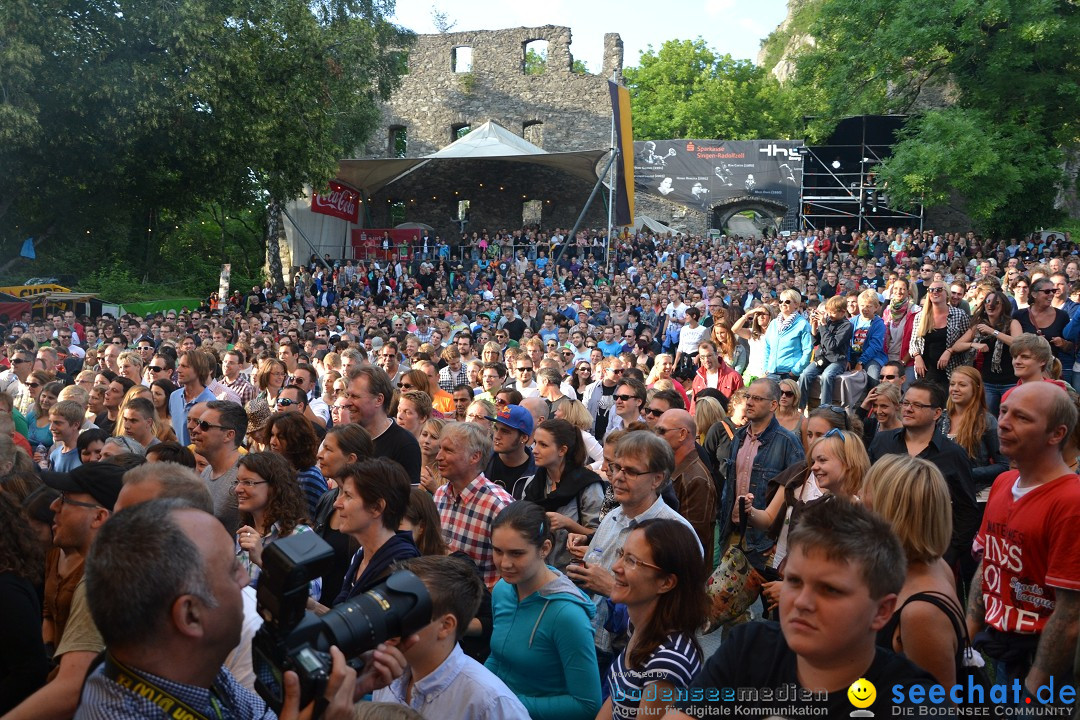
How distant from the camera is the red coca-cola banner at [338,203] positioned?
30.1 meters

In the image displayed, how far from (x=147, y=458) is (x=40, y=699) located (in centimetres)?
238

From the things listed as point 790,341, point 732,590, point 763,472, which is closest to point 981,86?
point 790,341

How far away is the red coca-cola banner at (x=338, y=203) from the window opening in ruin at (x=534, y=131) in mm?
8397

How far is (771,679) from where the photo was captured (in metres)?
2.14

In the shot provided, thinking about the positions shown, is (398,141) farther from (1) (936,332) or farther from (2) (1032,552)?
(2) (1032,552)

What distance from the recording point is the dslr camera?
175 cm

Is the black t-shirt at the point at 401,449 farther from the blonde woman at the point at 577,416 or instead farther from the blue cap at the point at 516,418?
the blonde woman at the point at 577,416

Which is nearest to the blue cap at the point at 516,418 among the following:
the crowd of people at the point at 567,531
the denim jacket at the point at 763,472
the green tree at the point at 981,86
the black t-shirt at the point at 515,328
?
the crowd of people at the point at 567,531

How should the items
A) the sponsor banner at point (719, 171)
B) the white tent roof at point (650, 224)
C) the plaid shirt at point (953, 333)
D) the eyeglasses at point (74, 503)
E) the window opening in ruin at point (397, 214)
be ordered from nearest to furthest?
the eyeglasses at point (74, 503), the plaid shirt at point (953, 333), the sponsor banner at point (719, 171), the white tent roof at point (650, 224), the window opening in ruin at point (397, 214)

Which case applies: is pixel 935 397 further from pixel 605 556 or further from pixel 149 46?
pixel 149 46

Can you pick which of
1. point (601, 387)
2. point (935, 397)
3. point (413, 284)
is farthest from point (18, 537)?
point (413, 284)

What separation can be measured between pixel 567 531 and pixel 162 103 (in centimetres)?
1906

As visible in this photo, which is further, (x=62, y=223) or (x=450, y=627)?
(x=62, y=223)

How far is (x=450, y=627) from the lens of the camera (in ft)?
9.12
